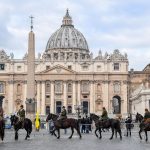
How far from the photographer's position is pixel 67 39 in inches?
5531

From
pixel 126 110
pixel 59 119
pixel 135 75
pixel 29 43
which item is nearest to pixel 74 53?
pixel 135 75

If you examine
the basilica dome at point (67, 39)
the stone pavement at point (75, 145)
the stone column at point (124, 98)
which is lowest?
the stone pavement at point (75, 145)

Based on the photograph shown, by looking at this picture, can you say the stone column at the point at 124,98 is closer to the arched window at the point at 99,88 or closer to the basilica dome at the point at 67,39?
the arched window at the point at 99,88

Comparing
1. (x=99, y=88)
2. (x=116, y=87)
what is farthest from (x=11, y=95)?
(x=116, y=87)

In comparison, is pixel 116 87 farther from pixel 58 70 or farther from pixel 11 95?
pixel 11 95

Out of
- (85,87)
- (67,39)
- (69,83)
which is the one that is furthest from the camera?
(67,39)

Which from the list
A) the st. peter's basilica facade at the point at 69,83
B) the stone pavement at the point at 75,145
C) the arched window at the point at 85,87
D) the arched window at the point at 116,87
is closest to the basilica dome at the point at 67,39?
the st. peter's basilica facade at the point at 69,83

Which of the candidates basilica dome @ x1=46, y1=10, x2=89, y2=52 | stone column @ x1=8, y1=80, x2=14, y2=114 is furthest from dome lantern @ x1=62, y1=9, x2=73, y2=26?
stone column @ x1=8, y1=80, x2=14, y2=114

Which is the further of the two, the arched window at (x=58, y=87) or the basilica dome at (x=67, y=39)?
the basilica dome at (x=67, y=39)

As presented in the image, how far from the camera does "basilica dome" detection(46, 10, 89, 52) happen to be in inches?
5472

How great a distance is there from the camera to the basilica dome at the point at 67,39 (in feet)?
456

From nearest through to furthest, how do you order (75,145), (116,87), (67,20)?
1. (75,145)
2. (116,87)
3. (67,20)

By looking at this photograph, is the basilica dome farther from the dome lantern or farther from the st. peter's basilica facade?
the st. peter's basilica facade

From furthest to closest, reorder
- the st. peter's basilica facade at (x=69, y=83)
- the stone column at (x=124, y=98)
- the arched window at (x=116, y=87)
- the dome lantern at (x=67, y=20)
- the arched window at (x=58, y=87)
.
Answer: the dome lantern at (x=67, y=20)
the arched window at (x=116, y=87)
the arched window at (x=58, y=87)
the st. peter's basilica facade at (x=69, y=83)
the stone column at (x=124, y=98)
